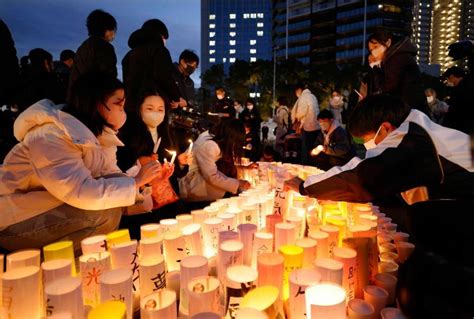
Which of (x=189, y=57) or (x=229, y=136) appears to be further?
(x=189, y=57)

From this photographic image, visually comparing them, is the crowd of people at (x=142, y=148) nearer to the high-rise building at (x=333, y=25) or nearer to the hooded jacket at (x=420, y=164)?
the hooded jacket at (x=420, y=164)

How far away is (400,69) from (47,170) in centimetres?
402

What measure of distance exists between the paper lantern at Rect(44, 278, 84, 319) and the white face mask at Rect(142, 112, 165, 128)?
2707 millimetres

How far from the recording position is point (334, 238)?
6.27 feet

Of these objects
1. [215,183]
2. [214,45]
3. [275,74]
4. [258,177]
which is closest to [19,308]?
[215,183]

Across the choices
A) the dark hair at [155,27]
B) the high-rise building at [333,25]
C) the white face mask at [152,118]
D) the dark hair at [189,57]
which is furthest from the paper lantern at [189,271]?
the high-rise building at [333,25]

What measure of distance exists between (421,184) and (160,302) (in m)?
1.33

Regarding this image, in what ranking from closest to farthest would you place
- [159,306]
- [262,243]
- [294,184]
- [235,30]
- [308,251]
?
[159,306]
[308,251]
[262,243]
[294,184]
[235,30]

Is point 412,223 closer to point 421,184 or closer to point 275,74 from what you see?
point 421,184

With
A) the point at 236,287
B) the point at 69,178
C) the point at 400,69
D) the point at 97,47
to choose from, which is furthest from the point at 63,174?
the point at 400,69

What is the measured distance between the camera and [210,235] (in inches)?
79.5

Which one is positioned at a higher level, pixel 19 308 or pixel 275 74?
pixel 275 74

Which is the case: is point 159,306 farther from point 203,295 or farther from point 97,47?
point 97,47

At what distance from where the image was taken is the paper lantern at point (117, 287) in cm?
131
